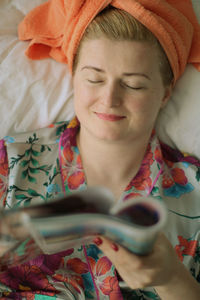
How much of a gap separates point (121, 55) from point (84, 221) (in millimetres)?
562

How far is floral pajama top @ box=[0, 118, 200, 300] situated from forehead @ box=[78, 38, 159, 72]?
33 cm

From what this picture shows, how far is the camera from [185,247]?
3.53 ft

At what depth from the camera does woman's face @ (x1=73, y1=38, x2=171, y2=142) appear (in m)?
0.94

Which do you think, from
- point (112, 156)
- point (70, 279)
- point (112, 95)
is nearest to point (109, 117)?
point (112, 95)

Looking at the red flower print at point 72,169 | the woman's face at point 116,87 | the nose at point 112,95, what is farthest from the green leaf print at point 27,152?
the nose at point 112,95

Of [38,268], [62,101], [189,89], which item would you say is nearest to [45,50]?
[62,101]

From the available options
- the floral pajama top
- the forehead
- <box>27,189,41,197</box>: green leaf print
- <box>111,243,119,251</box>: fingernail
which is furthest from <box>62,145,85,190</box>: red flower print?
<box>111,243,119,251</box>: fingernail

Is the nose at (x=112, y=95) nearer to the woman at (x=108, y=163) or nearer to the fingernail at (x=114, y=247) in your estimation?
the woman at (x=108, y=163)

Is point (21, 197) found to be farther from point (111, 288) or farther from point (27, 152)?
point (111, 288)

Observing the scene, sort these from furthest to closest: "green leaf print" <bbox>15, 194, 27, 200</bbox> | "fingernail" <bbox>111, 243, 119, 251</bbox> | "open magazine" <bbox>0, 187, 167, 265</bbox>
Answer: "green leaf print" <bbox>15, 194, 27, 200</bbox>
"fingernail" <bbox>111, 243, 119, 251</bbox>
"open magazine" <bbox>0, 187, 167, 265</bbox>

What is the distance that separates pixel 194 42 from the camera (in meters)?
1.14

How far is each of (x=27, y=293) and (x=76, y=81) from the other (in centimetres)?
65

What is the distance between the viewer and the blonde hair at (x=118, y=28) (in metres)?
0.94

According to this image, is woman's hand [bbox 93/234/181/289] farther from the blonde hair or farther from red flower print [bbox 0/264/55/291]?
the blonde hair
